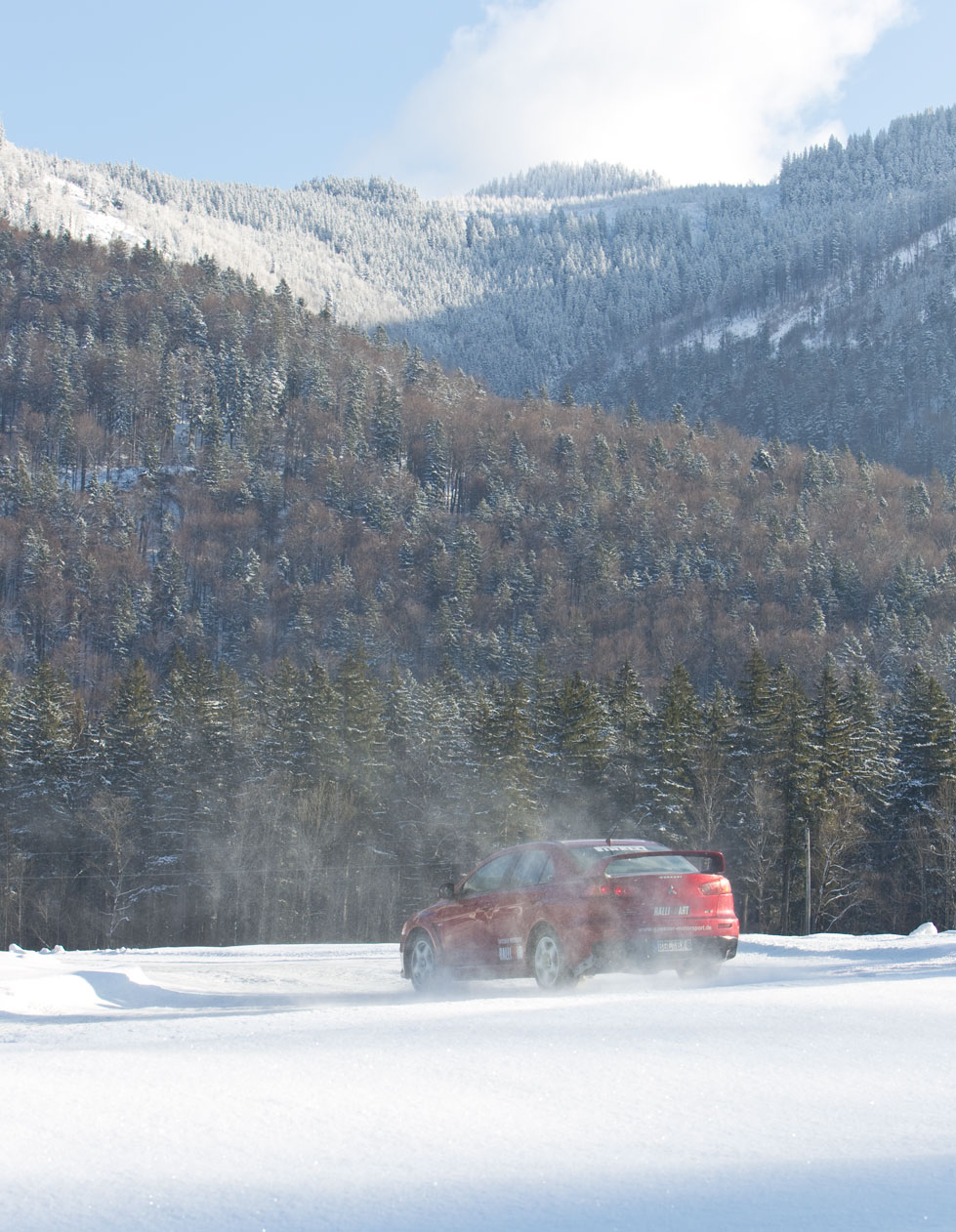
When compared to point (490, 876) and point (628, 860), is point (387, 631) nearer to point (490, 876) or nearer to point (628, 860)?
point (490, 876)

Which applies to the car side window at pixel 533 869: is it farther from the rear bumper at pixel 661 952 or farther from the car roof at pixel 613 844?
the rear bumper at pixel 661 952

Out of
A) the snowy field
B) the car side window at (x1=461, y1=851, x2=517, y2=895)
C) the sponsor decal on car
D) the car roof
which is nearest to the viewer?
the snowy field

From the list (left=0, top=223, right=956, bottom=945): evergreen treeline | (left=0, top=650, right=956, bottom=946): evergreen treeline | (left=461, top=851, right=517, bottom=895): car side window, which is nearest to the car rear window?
(left=461, top=851, right=517, bottom=895): car side window

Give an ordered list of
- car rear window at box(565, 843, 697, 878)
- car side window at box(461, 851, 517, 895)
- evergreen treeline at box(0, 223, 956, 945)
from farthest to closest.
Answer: evergreen treeline at box(0, 223, 956, 945)
car side window at box(461, 851, 517, 895)
car rear window at box(565, 843, 697, 878)

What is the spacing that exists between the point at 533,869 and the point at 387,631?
11326 cm

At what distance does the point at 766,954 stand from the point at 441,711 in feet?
170

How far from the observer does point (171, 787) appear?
60.3 meters

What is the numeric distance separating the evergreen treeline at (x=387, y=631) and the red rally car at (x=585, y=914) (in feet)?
131

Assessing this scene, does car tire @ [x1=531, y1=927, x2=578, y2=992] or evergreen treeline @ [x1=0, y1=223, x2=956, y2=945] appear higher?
evergreen treeline @ [x1=0, y1=223, x2=956, y2=945]

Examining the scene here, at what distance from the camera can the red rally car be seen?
998cm

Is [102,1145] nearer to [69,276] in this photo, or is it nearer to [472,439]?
[472,439]

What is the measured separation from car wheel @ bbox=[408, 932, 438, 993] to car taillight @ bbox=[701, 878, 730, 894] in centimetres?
288

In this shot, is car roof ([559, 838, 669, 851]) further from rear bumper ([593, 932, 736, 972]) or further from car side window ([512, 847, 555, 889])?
rear bumper ([593, 932, 736, 972])

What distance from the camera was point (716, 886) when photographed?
10.6 meters
